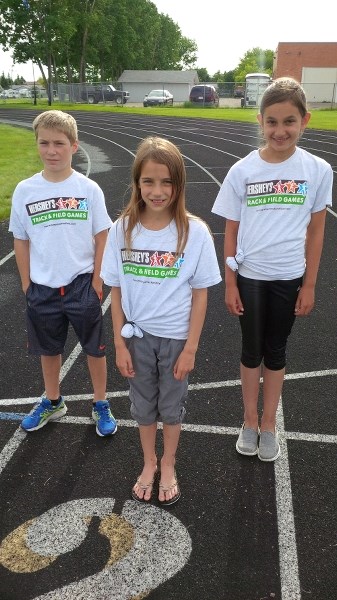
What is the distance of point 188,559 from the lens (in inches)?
85.3

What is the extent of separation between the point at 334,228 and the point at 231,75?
11137cm

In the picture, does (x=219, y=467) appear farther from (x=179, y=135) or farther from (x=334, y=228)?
(x=179, y=135)

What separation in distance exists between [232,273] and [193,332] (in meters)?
0.50

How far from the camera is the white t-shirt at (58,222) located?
2.56m

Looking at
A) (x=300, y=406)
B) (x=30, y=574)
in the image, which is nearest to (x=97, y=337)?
(x=30, y=574)

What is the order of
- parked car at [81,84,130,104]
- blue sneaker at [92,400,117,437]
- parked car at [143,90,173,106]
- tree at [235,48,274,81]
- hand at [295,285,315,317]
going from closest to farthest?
hand at [295,285,315,317], blue sneaker at [92,400,117,437], parked car at [143,90,173,106], parked car at [81,84,130,104], tree at [235,48,274,81]

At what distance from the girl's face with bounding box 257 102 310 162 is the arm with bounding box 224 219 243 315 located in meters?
0.45

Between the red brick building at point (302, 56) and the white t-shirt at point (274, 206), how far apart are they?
5758 cm

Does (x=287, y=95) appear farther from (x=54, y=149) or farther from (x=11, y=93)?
(x=11, y=93)

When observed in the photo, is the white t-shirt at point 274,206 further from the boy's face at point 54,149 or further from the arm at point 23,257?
the arm at point 23,257

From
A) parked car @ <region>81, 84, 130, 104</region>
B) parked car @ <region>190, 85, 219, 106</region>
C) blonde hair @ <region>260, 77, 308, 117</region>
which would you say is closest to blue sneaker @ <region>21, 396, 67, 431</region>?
blonde hair @ <region>260, 77, 308, 117</region>

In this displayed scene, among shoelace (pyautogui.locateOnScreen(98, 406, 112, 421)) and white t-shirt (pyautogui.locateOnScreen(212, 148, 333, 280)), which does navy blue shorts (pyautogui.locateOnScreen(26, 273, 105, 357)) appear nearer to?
shoelace (pyautogui.locateOnScreen(98, 406, 112, 421))

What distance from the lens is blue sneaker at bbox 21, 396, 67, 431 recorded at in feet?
9.91

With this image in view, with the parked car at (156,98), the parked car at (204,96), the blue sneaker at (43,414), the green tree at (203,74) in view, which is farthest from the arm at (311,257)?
the green tree at (203,74)
